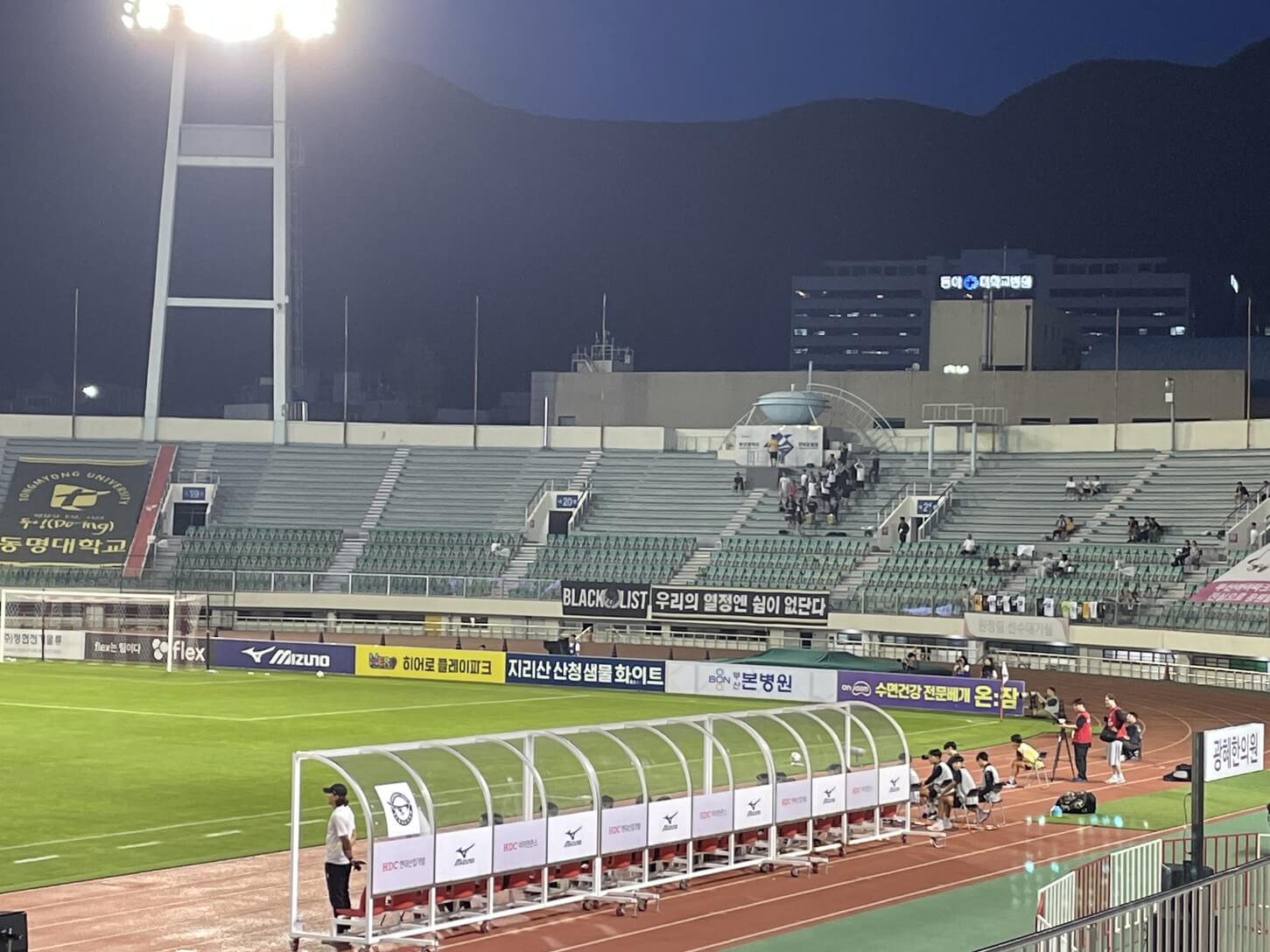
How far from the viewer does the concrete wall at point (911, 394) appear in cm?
8300

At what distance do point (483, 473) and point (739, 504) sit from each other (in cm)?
1221

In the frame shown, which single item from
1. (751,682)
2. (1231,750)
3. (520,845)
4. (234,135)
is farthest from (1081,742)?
(234,135)

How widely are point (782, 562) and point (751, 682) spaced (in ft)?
57.7

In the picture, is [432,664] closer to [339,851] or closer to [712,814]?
[712,814]

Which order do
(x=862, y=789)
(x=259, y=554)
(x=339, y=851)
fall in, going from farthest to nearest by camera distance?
(x=259, y=554)
(x=862, y=789)
(x=339, y=851)

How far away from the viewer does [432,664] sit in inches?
2138

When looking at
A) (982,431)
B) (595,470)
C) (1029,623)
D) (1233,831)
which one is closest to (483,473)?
(595,470)

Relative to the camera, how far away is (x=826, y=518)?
69.9 meters

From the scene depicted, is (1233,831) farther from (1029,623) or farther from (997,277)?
(997,277)

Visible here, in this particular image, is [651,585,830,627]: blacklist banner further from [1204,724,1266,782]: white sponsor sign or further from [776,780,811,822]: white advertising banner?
[1204,724,1266,782]: white sponsor sign

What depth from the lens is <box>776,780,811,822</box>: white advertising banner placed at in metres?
24.2

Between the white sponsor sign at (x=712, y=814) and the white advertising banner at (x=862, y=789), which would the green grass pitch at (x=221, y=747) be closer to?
the white sponsor sign at (x=712, y=814)

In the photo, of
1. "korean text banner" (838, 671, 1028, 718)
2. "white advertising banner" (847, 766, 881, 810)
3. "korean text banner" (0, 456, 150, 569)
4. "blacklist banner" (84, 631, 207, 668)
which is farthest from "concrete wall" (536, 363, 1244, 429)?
"white advertising banner" (847, 766, 881, 810)

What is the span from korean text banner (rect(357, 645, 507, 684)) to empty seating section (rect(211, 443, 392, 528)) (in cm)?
1973
